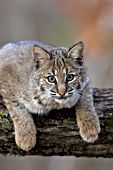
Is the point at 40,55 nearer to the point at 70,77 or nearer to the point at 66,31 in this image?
the point at 70,77

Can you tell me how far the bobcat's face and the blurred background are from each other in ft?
9.86

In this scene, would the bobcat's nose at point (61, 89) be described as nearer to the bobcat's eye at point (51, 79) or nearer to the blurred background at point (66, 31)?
the bobcat's eye at point (51, 79)

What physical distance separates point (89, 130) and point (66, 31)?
5.91 metres

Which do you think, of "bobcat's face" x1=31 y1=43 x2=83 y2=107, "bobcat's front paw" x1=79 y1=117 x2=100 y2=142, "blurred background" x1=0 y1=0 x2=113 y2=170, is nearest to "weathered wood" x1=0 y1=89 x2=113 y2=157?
"bobcat's front paw" x1=79 y1=117 x2=100 y2=142

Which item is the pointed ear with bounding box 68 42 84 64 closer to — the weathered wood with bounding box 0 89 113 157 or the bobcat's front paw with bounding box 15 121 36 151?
the weathered wood with bounding box 0 89 113 157

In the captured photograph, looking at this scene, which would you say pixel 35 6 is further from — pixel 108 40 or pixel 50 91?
pixel 50 91

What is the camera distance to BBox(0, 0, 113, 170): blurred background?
984cm

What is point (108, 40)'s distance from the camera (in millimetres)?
10047

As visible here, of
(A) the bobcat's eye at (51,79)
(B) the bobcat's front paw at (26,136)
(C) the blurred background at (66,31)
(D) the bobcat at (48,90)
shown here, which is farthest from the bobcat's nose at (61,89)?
(C) the blurred background at (66,31)

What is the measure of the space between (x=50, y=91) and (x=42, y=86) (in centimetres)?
14

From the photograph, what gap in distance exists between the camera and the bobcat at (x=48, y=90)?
641cm

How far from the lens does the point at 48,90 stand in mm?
6418

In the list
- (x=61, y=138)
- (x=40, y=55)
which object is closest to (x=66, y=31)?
(x=40, y=55)

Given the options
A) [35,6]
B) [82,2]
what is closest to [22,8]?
[35,6]
